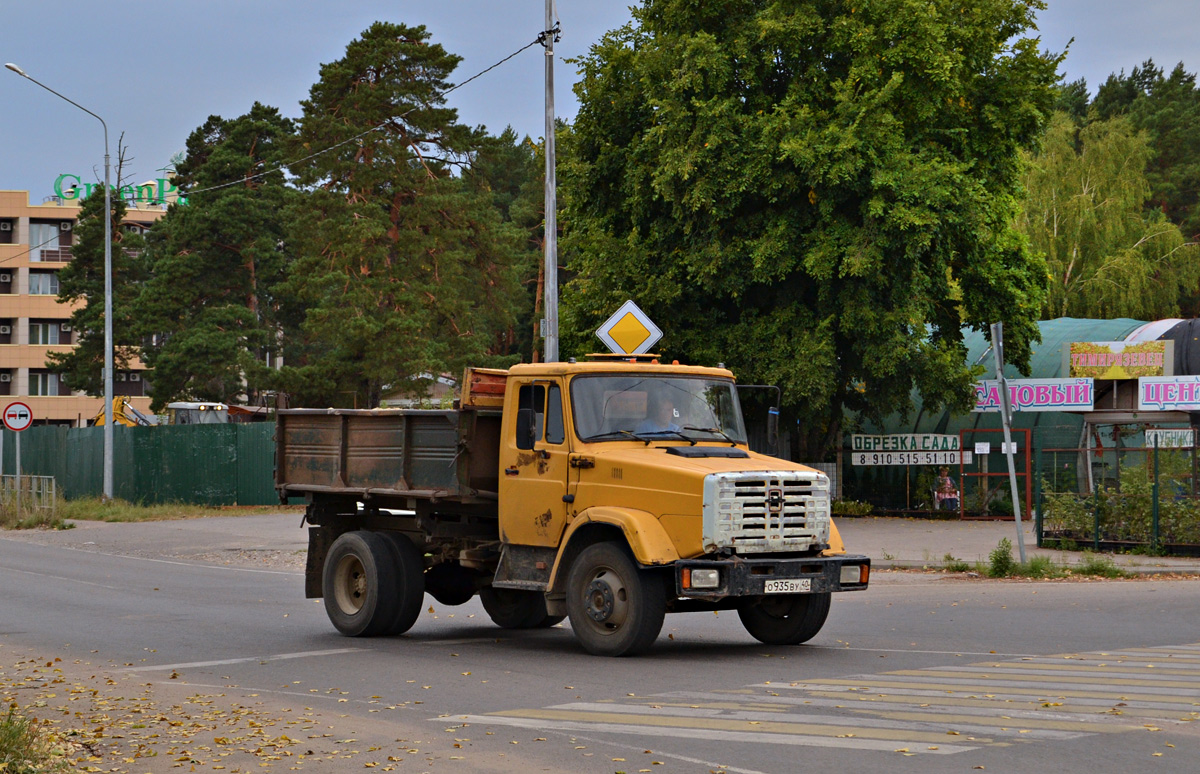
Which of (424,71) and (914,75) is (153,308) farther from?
(914,75)

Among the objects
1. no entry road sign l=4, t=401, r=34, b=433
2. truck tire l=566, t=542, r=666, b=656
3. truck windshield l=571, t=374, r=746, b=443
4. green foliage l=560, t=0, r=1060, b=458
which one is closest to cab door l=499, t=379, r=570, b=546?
truck windshield l=571, t=374, r=746, b=443

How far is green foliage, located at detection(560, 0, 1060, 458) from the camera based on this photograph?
3070 centimetres

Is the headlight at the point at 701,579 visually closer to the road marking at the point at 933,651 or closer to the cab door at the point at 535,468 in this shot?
the cab door at the point at 535,468

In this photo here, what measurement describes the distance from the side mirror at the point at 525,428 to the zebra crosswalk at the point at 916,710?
359 cm

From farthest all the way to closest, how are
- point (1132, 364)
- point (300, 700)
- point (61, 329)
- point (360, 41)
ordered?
point (61, 329) < point (360, 41) < point (1132, 364) < point (300, 700)

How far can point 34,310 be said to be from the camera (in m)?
96.0

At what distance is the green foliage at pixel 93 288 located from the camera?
67.2m

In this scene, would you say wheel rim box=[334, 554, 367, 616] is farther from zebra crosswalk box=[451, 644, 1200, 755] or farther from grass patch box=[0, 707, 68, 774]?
grass patch box=[0, 707, 68, 774]

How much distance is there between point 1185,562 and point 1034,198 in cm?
4088

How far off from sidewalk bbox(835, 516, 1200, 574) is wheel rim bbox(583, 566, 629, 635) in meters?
11.5

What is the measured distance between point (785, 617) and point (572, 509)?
218 cm

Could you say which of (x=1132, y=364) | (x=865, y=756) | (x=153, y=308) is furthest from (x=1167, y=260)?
(x=865, y=756)

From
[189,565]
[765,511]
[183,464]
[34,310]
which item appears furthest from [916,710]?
[34,310]

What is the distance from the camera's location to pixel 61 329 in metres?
97.2
